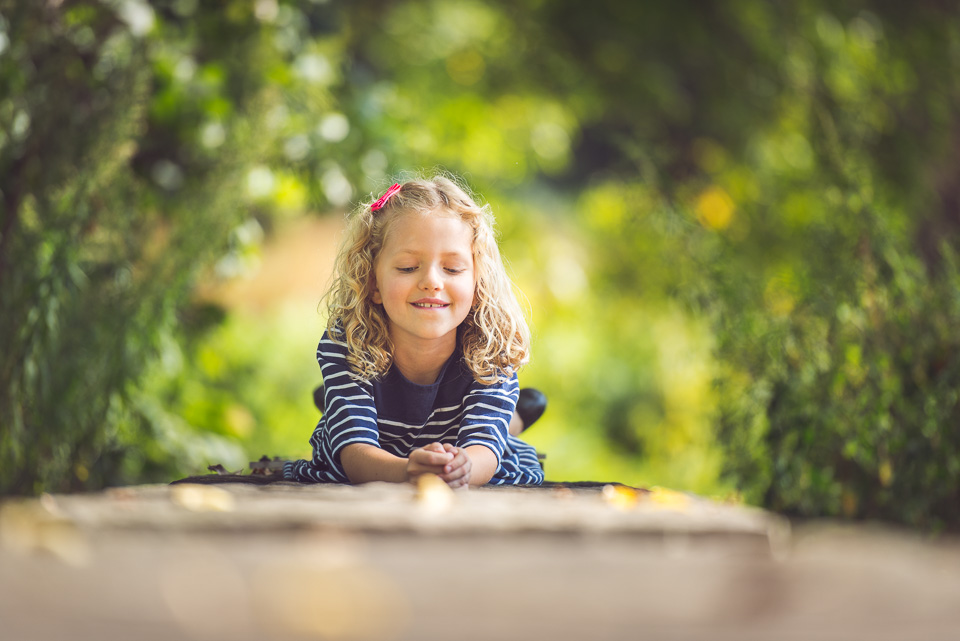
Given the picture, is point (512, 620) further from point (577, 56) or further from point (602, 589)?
point (577, 56)

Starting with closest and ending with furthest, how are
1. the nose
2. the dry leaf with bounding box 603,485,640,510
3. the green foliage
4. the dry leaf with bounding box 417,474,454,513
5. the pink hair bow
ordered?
the dry leaf with bounding box 417,474,454,513
the dry leaf with bounding box 603,485,640,510
the nose
the pink hair bow
the green foliage

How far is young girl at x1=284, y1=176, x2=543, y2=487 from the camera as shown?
1895 mm

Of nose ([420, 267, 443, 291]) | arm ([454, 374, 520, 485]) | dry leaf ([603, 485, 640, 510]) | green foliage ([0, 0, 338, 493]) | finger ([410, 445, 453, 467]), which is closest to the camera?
dry leaf ([603, 485, 640, 510])

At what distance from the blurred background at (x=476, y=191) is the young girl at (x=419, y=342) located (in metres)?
0.32

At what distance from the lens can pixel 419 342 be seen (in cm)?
202

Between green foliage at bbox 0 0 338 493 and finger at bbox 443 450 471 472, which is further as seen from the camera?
green foliage at bbox 0 0 338 493

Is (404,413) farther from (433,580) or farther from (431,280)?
(433,580)

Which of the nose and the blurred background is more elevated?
the blurred background

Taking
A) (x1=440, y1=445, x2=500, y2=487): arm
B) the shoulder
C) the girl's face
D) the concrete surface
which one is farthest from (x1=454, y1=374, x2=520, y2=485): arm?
the concrete surface

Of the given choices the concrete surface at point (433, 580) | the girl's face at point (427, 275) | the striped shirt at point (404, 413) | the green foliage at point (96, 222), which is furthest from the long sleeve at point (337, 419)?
the green foliage at point (96, 222)

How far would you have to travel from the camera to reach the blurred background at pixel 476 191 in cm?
257

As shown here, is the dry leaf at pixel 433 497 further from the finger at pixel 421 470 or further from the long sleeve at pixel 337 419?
the long sleeve at pixel 337 419

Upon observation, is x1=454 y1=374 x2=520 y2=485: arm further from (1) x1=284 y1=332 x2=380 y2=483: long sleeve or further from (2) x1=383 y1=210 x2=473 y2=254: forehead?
(2) x1=383 y1=210 x2=473 y2=254: forehead

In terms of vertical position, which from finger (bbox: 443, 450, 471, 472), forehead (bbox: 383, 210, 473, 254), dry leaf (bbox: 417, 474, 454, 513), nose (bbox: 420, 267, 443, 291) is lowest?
dry leaf (bbox: 417, 474, 454, 513)
